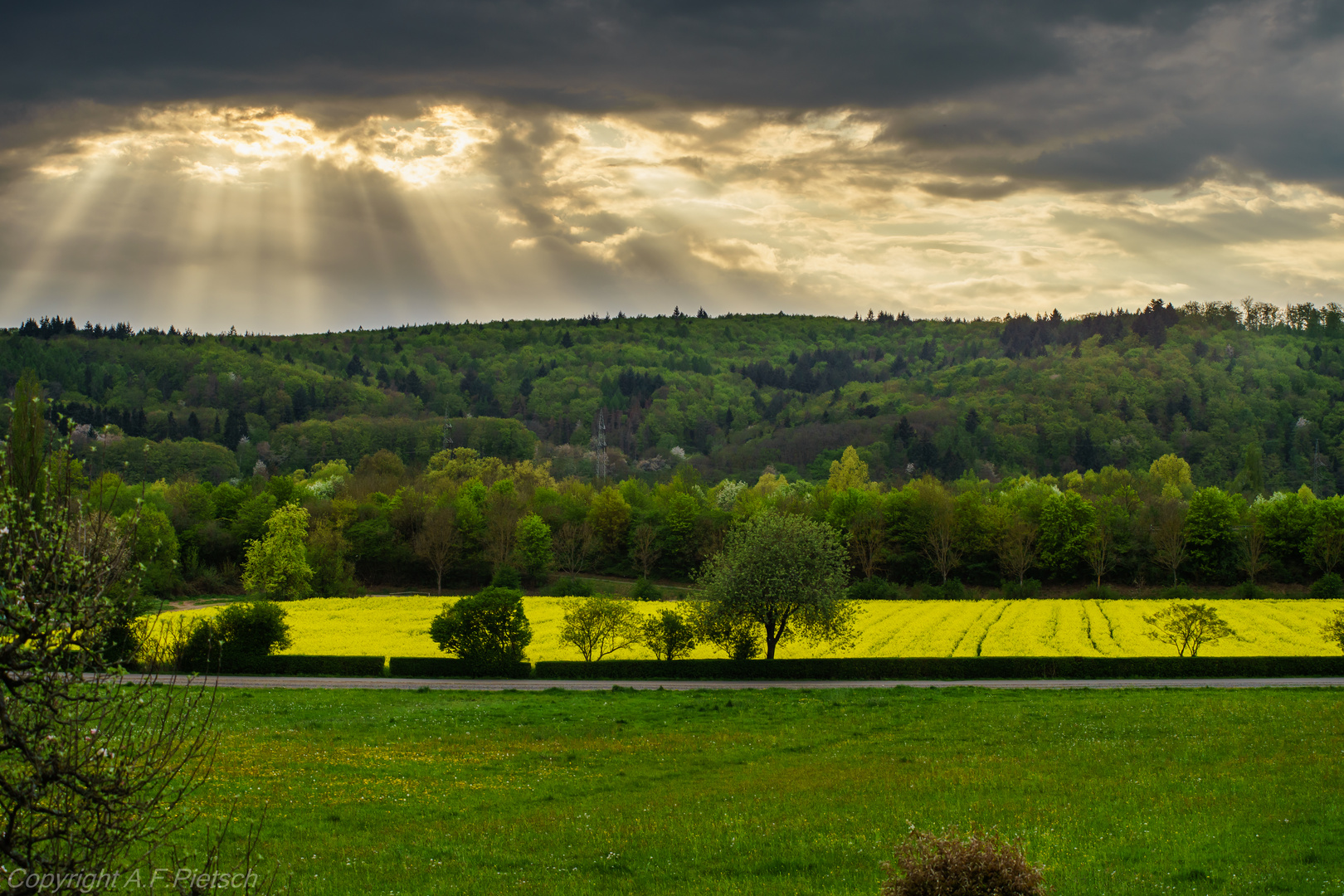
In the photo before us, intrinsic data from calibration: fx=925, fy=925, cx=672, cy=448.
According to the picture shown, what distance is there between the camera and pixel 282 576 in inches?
3073

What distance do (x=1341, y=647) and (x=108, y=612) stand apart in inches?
2176

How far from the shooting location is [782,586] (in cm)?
4728

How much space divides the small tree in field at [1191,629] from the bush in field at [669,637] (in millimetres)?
24741

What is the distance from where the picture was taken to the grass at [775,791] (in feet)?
45.7

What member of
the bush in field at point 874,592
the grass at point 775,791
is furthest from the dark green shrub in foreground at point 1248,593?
the grass at point 775,791

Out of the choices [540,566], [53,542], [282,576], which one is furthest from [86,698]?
[540,566]

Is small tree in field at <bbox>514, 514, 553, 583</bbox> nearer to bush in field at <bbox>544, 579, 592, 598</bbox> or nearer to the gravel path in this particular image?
bush in field at <bbox>544, 579, 592, 598</bbox>

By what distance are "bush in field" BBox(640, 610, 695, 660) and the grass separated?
1202cm

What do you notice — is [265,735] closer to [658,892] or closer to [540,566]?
[658,892]

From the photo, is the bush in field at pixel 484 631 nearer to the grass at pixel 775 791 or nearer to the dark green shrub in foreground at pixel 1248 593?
the grass at pixel 775 791

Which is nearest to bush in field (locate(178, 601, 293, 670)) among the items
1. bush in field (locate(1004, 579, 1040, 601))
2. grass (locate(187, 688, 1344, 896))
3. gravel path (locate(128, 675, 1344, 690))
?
gravel path (locate(128, 675, 1344, 690))

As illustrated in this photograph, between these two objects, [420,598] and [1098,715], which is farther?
[420,598]

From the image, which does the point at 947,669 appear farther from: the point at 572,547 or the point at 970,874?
the point at 572,547

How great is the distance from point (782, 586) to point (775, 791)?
27352mm
